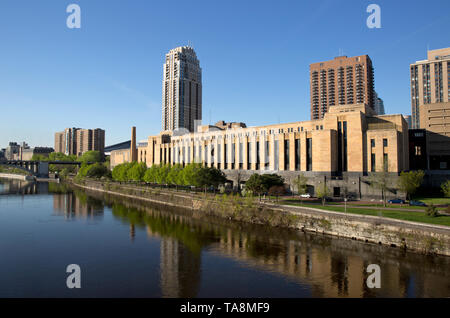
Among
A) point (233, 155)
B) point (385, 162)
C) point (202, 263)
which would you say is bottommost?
point (202, 263)

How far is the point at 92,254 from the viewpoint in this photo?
32.7 meters

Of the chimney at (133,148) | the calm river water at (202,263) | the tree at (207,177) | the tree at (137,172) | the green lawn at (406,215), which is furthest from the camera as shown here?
the chimney at (133,148)

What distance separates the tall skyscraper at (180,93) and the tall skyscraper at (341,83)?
79.1m

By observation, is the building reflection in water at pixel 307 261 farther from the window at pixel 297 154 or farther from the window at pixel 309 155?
the window at pixel 297 154

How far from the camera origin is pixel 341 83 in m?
145

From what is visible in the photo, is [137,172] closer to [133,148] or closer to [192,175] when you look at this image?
[133,148]

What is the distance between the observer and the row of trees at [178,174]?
67.6 meters

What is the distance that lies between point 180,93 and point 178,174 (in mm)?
120033

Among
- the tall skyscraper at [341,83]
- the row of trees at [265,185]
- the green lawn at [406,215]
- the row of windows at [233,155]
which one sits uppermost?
the tall skyscraper at [341,83]

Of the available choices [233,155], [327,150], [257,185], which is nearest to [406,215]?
[327,150]

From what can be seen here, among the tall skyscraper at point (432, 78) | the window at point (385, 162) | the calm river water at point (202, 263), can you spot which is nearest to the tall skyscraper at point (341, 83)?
the tall skyscraper at point (432, 78)

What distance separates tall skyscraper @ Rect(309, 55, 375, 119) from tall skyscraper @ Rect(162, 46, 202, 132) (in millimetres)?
79075

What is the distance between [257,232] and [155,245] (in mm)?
14937

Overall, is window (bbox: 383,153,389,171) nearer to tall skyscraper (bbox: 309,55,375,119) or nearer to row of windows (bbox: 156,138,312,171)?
row of windows (bbox: 156,138,312,171)
